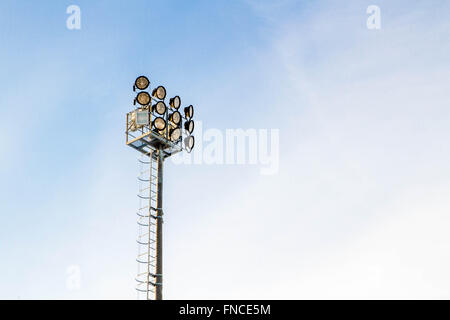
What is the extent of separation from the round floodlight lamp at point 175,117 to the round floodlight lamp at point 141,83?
2082 millimetres

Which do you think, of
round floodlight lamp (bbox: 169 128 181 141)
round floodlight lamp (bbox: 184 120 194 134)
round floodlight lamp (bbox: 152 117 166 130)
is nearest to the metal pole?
round floodlight lamp (bbox: 169 128 181 141)

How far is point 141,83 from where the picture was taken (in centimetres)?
3066

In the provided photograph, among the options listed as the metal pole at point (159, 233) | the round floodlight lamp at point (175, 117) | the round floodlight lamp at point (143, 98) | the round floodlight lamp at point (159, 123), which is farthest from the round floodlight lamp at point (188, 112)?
the metal pole at point (159, 233)

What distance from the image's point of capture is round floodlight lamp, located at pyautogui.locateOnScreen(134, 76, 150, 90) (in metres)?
30.6

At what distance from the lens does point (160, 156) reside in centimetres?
2983

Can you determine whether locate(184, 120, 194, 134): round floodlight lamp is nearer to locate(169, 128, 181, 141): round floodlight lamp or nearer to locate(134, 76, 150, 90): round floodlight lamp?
locate(169, 128, 181, 141): round floodlight lamp

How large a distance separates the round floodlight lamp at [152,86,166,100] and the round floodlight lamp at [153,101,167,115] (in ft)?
1.51
